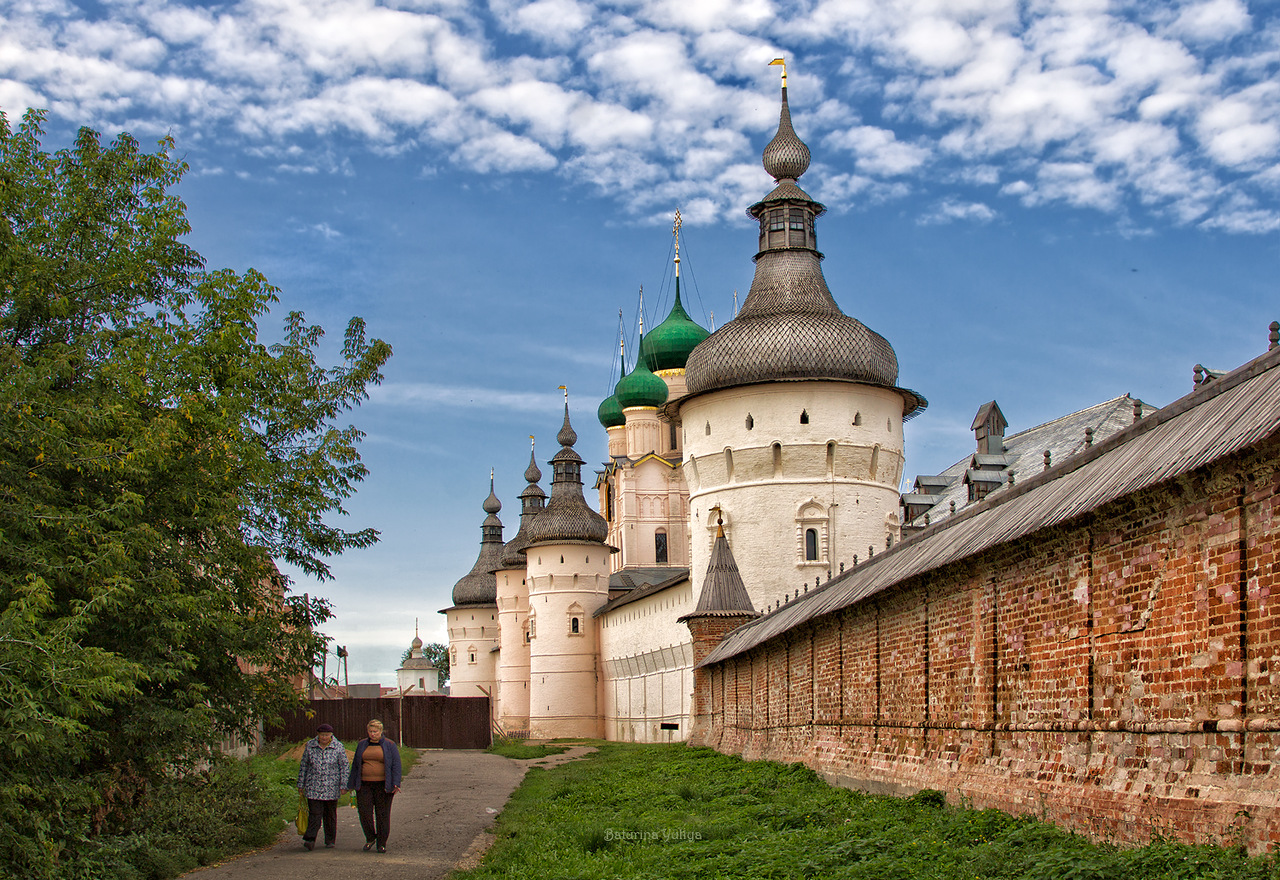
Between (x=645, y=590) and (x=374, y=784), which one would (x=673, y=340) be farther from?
(x=374, y=784)

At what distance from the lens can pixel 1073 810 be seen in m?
7.91

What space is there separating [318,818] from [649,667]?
26187 millimetres

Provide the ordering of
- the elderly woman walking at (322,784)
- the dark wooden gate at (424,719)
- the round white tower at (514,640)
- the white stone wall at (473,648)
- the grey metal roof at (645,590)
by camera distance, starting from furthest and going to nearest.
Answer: the white stone wall at (473,648), the round white tower at (514,640), the dark wooden gate at (424,719), the grey metal roof at (645,590), the elderly woman walking at (322,784)

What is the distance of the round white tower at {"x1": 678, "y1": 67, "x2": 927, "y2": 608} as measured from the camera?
29.3 meters

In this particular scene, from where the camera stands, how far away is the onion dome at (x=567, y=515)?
44688 mm

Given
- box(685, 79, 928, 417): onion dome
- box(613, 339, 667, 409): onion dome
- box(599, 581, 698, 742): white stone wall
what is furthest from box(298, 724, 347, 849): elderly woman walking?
box(613, 339, 667, 409): onion dome

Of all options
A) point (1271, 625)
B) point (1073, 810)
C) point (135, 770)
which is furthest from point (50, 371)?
point (1271, 625)

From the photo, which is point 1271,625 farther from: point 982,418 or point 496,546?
point 496,546

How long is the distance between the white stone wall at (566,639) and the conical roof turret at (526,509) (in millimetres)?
6487

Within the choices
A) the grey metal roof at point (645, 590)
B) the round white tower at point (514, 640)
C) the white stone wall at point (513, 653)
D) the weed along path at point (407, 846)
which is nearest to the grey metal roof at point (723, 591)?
the grey metal roof at point (645, 590)

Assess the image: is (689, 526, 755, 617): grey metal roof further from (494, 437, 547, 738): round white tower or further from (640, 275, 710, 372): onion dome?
(640, 275, 710, 372): onion dome

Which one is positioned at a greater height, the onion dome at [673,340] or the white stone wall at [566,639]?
the onion dome at [673,340]

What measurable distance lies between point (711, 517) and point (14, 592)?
21846 mm

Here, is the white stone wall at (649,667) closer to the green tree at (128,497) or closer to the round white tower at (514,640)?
the round white tower at (514,640)
